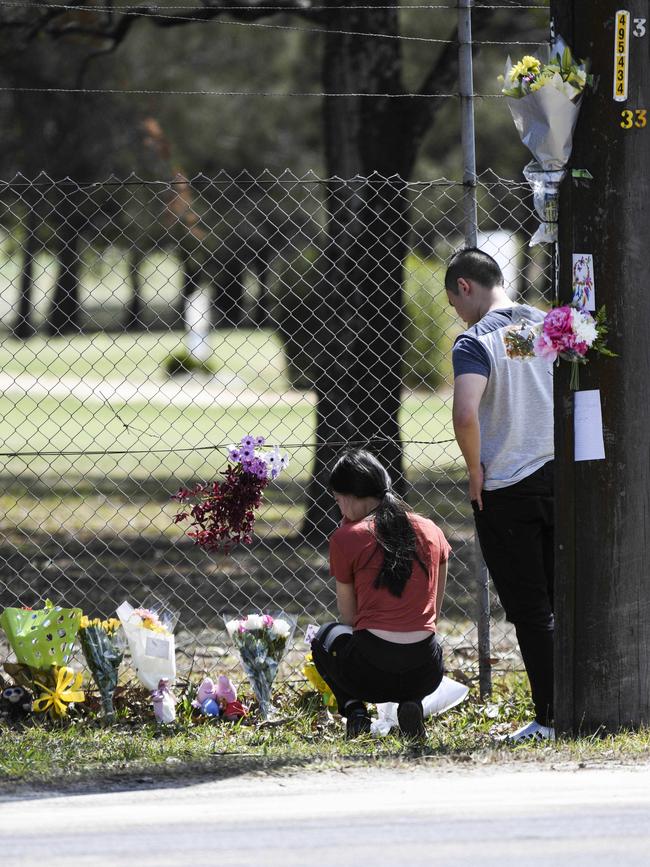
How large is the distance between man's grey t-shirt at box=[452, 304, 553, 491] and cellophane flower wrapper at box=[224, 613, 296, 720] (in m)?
1.07

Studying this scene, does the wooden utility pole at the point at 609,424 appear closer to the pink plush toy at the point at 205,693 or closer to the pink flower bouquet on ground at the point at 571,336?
the pink flower bouquet on ground at the point at 571,336

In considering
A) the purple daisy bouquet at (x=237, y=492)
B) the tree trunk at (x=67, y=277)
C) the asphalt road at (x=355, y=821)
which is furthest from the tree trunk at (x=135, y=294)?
the asphalt road at (x=355, y=821)

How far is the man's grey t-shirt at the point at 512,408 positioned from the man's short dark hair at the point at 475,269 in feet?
0.53

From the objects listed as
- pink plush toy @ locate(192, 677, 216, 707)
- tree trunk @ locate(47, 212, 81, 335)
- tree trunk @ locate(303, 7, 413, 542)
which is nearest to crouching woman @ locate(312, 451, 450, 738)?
pink plush toy @ locate(192, 677, 216, 707)

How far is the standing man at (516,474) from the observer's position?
4777 mm

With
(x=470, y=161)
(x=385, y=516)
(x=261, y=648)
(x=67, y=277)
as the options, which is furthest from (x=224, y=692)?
(x=67, y=277)

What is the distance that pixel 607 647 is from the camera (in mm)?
4566

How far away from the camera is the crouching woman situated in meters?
4.67

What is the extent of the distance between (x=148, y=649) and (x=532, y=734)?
1.55 m

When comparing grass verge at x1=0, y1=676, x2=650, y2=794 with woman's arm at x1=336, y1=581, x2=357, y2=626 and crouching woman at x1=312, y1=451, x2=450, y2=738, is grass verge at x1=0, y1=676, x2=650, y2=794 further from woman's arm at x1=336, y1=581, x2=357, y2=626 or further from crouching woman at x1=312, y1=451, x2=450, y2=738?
woman's arm at x1=336, y1=581, x2=357, y2=626

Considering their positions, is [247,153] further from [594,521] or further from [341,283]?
[594,521]

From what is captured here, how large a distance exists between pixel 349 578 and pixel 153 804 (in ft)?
3.92

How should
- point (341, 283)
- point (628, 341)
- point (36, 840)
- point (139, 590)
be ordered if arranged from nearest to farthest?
point (36, 840) → point (628, 341) → point (139, 590) → point (341, 283)

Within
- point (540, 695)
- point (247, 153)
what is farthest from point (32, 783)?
point (247, 153)
